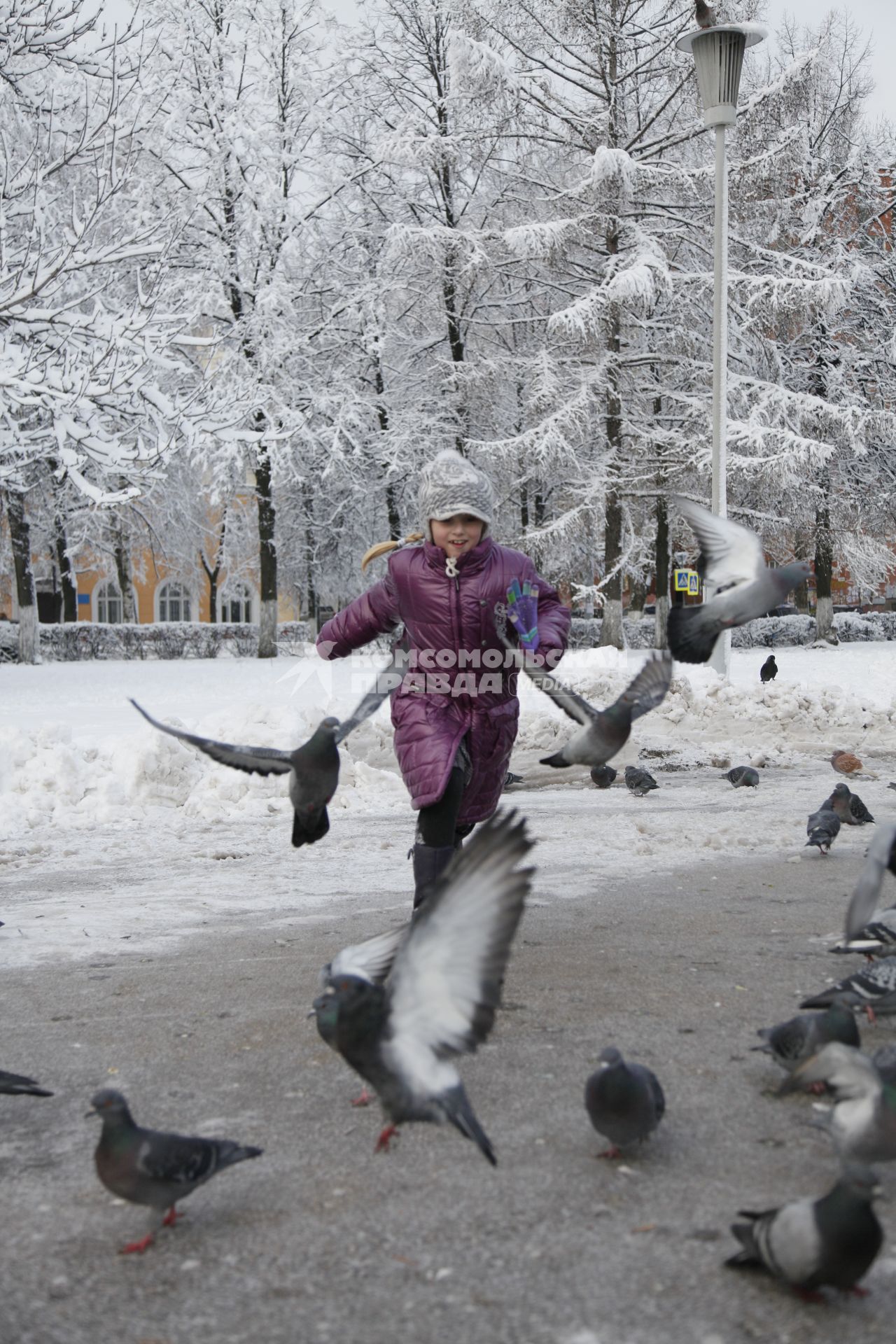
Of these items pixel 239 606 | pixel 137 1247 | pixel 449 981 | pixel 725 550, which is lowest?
pixel 239 606

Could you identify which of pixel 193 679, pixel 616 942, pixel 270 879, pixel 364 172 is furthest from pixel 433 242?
pixel 616 942

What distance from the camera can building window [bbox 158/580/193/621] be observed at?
182 feet

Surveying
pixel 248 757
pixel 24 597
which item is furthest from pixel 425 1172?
pixel 24 597

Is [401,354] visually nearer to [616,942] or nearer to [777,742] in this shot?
[777,742]

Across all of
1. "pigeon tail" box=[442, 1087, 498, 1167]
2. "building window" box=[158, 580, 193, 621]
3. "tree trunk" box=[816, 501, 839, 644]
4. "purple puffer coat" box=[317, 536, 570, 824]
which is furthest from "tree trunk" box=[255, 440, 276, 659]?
"building window" box=[158, 580, 193, 621]

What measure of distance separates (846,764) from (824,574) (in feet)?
61.0

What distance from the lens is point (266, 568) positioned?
84.4 ft

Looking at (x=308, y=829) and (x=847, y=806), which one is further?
(x=847, y=806)

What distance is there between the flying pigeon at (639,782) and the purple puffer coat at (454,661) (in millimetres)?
4590

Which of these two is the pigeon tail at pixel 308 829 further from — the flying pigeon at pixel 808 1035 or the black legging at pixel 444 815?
the flying pigeon at pixel 808 1035

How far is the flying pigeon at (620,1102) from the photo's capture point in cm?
297

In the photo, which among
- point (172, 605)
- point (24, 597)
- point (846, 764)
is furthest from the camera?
point (172, 605)

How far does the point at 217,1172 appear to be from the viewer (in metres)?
2.89

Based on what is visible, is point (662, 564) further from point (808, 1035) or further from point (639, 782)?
point (808, 1035)
